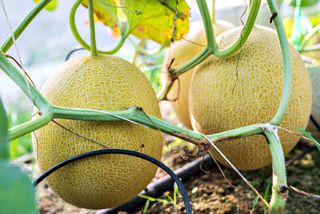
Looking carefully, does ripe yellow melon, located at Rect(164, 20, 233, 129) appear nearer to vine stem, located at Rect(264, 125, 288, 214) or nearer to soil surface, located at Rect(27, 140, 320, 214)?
soil surface, located at Rect(27, 140, 320, 214)

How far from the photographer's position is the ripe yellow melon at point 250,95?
36.1 inches

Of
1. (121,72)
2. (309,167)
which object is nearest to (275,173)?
(121,72)

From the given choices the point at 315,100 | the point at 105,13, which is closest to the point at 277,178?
the point at 105,13

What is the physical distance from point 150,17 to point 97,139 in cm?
38

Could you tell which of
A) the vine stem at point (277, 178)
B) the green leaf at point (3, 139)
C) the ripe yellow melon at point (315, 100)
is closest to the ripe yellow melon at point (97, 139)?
the vine stem at point (277, 178)

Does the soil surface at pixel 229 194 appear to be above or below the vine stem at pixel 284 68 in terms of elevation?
below

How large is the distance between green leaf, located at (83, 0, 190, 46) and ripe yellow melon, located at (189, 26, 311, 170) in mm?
151

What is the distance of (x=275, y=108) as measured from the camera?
0.92 metres

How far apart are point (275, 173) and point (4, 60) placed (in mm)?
487

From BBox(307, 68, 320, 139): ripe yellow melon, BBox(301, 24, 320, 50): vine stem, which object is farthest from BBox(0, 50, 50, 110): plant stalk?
BBox(307, 68, 320, 139): ripe yellow melon

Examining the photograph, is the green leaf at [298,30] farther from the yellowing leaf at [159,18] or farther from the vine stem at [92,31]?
the vine stem at [92,31]

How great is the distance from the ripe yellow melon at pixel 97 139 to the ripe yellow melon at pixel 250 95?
150 mm

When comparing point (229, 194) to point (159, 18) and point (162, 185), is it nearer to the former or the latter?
point (162, 185)

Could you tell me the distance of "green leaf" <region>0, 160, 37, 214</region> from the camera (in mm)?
333
